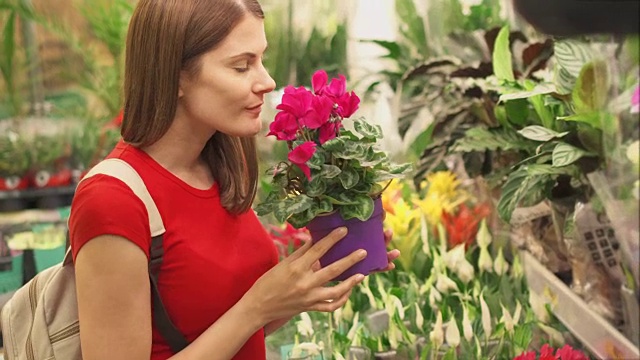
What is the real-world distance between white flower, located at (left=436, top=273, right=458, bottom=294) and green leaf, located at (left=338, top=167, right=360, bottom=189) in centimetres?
98

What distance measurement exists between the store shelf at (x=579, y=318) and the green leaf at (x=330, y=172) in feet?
1.74

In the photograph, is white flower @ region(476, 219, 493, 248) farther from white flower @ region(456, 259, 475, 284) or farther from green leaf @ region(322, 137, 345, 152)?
green leaf @ region(322, 137, 345, 152)

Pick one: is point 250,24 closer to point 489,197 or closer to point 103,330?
point 103,330

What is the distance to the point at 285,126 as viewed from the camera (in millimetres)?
1541

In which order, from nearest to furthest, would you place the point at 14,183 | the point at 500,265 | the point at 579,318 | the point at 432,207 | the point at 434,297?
the point at 579,318, the point at 434,297, the point at 500,265, the point at 432,207, the point at 14,183

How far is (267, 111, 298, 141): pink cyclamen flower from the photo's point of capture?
1539mm

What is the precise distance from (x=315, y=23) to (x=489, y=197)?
1.66m

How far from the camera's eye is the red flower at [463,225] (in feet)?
9.43

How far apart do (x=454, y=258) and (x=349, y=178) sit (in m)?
1.13

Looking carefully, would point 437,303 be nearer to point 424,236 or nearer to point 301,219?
point 424,236

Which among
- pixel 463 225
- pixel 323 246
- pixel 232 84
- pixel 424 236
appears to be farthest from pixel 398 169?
pixel 463 225

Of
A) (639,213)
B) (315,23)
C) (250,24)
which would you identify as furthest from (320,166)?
(315,23)

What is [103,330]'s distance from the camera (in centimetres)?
149

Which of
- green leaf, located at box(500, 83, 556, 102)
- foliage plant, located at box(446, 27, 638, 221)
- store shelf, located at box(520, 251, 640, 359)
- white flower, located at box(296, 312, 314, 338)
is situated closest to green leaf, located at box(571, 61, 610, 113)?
foliage plant, located at box(446, 27, 638, 221)
